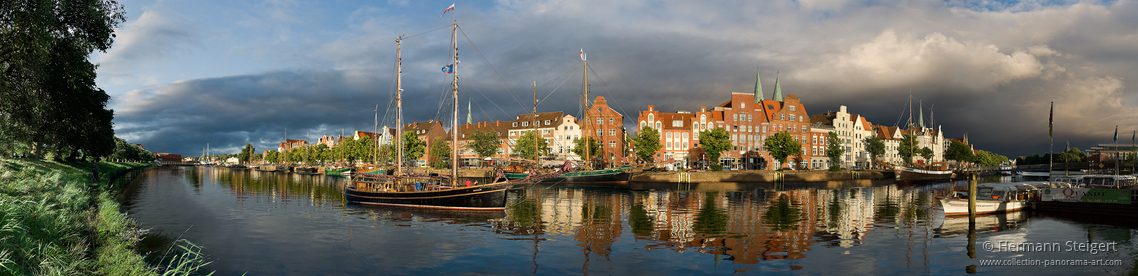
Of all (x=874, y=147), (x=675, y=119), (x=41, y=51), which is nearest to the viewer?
(x=41, y=51)

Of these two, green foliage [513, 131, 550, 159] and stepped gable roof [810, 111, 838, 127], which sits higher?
stepped gable roof [810, 111, 838, 127]

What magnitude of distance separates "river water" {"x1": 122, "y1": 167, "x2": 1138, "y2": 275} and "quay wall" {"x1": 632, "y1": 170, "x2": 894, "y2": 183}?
1337 inches

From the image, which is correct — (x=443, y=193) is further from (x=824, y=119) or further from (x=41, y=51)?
(x=824, y=119)

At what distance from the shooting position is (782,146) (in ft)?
322

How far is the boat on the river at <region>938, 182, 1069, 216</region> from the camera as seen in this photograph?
33938 mm

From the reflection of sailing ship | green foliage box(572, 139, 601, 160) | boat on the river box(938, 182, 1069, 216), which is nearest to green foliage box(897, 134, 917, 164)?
green foliage box(572, 139, 601, 160)

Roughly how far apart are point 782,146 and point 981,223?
224ft

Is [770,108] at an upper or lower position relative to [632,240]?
upper

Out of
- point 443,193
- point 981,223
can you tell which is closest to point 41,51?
point 443,193

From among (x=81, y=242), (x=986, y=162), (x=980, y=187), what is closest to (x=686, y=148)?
(x=980, y=187)

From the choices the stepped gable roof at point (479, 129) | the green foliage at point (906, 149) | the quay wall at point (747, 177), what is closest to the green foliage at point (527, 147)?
the stepped gable roof at point (479, 129)

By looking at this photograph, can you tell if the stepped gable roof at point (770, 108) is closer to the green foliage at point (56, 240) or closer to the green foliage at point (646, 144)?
the green foliage at point (646, 144)

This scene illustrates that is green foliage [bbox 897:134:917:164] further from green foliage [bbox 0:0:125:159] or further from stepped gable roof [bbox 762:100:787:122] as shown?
green foliage [bbox 0:0:125:159]

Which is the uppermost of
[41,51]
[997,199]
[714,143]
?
[41,51]
